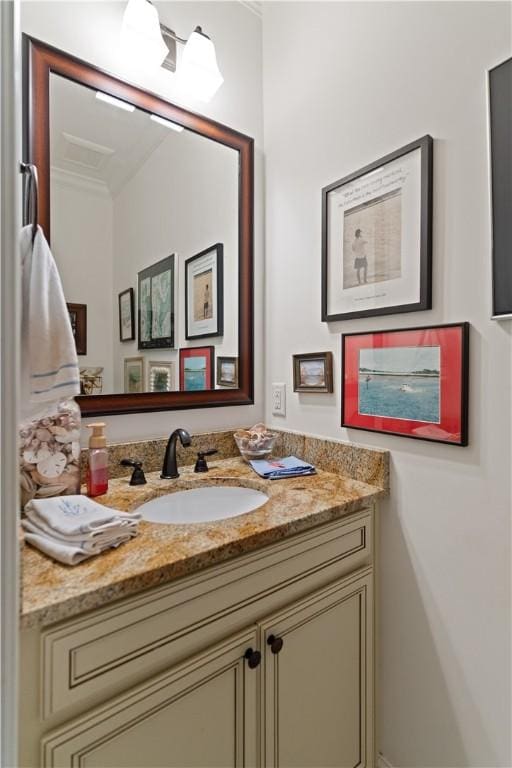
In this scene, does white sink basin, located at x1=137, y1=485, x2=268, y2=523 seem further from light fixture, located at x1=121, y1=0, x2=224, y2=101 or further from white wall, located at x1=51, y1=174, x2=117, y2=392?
light fixture, located at x1=121, y1=0, x2=224, y2=101

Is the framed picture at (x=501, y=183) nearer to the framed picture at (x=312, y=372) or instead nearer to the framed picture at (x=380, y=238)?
the framed picture at (x=380, y=238)

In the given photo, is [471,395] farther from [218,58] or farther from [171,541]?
[218,58]

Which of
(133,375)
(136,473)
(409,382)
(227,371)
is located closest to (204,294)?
(227,371)

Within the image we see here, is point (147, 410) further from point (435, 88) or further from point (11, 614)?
point (435, 88)

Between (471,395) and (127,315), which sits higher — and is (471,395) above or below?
below

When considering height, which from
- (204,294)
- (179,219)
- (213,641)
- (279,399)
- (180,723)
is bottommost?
(180,723)

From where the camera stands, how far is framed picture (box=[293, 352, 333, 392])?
132cm

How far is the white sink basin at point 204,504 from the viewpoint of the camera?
1136mm

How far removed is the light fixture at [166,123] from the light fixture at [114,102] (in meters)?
0.07

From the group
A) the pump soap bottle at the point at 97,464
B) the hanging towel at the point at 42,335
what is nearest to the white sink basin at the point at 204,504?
the pump soap bottle at the point at 97,464

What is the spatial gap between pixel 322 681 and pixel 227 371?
3.27 feet

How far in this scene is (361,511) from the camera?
3.62ft

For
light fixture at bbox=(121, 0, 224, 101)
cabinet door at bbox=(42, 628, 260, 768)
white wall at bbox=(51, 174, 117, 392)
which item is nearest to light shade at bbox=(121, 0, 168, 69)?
light fixture at bbox=(121, 0, 224, 101)

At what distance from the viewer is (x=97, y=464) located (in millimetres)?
1059
